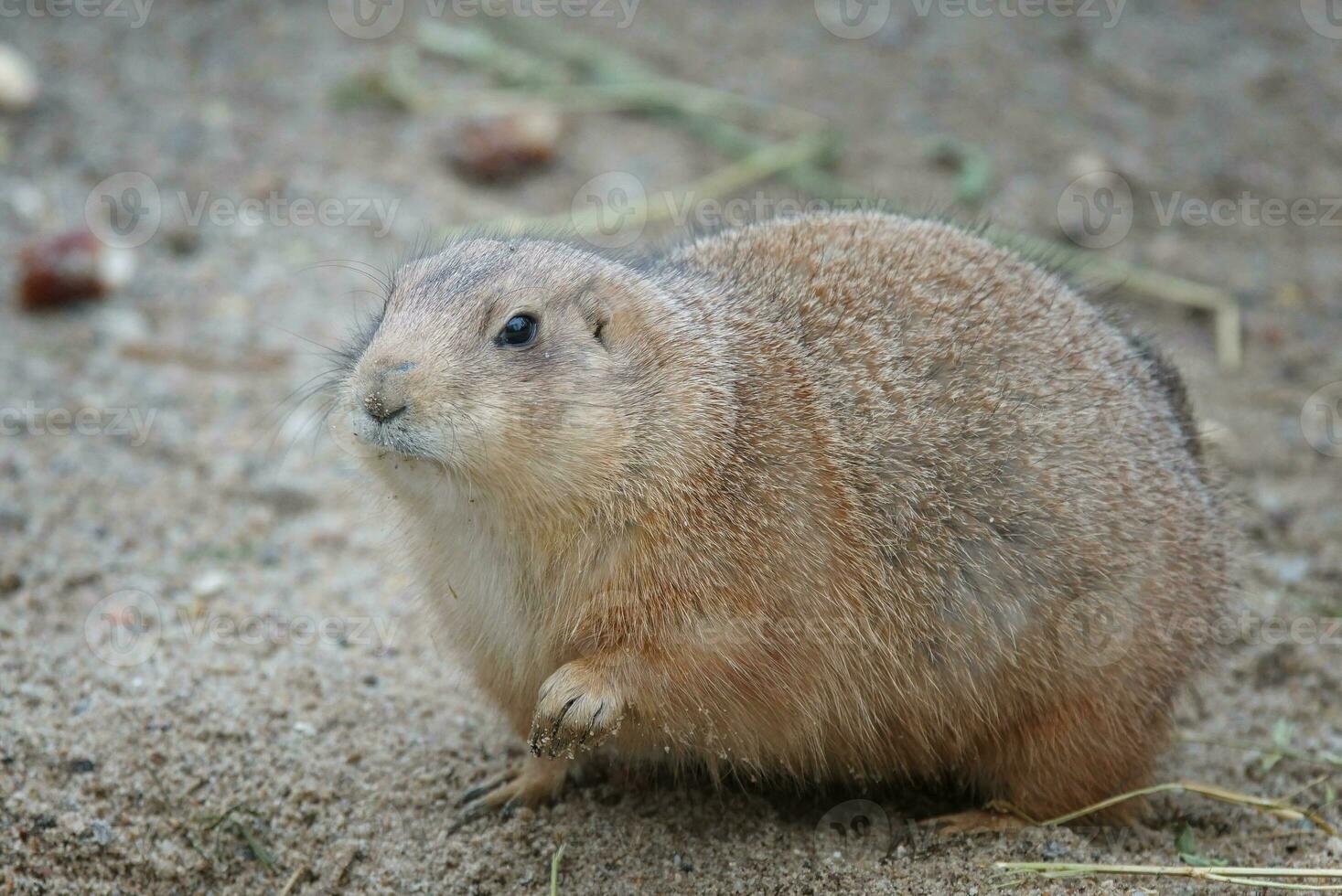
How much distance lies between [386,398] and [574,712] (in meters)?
1.01

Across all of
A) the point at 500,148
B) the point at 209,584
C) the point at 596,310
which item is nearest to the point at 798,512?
the point at 596,310

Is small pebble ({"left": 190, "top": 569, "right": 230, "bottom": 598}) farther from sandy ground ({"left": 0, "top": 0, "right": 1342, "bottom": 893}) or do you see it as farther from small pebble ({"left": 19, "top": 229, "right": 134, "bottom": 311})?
small pebble ({"left": 19, "top": 229, "right": 134, "bottom": 311})

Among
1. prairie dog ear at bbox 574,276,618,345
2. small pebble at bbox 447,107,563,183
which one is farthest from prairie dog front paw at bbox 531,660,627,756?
small pebble at bbox 447,107,563,183

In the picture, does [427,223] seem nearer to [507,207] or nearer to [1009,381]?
[507,207]

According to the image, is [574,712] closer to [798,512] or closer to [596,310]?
[798,512]

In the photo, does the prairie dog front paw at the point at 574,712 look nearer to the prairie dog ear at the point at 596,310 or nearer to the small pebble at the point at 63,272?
the prairie dog ear at the point at 596,310

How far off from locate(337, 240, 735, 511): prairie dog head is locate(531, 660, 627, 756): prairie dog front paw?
50 cm

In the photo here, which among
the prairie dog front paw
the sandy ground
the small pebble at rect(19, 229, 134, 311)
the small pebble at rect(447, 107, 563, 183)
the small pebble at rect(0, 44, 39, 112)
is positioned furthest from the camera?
the small pebble at rect(447, 107, 563, 183)

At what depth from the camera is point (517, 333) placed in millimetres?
3746

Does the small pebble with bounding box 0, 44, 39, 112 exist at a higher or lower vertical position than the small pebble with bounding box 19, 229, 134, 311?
higher

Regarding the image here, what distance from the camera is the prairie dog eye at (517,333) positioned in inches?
147

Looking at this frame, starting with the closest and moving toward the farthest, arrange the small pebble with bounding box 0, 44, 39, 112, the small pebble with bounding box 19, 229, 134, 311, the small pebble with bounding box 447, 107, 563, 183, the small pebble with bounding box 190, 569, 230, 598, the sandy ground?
the sandy ground
the small pebble with bounding box 190, 569, 230, 598
the small pebble with bounding box 19, 229, 134, 311
the small pebble with bounding box 0, 44, 39, 112
the small pebble with bounding box 447, 107, 563, 183

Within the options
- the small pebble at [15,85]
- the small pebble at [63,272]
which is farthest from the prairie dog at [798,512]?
the small pebble at [15,85]

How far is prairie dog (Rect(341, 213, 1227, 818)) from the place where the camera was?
12.1 feet
